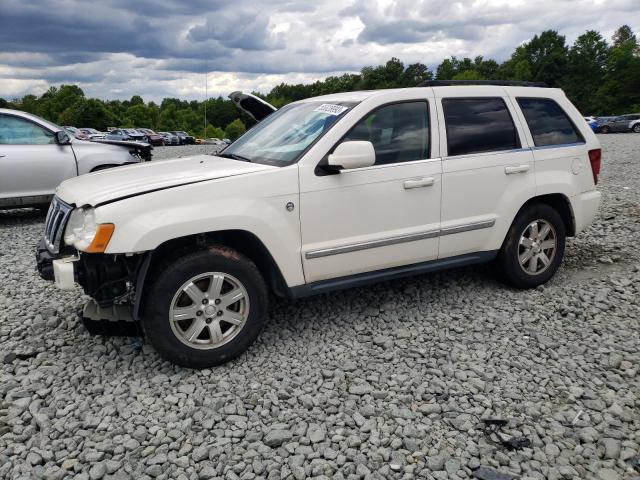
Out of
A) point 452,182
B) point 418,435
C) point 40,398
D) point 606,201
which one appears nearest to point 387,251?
point 452,182

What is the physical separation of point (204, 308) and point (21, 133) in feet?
21.6

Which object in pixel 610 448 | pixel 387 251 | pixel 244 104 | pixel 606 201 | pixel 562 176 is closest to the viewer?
pixel 610 448

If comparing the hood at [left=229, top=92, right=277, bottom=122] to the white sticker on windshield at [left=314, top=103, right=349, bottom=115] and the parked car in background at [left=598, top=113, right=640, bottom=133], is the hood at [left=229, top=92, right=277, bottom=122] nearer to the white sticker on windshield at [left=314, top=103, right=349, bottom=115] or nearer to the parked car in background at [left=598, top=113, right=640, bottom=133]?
the white sticker on windshield at [left=314, top=103, right=349, bottom=115]

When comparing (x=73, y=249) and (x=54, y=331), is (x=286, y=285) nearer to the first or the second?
(x=73, y=249)

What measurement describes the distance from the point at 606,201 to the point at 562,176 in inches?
197

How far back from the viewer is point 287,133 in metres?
4.27

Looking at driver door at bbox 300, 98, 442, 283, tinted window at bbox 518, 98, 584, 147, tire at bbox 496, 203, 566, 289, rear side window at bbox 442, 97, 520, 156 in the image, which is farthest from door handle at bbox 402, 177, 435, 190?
tinted window at bbox 518, 98, 584, 147

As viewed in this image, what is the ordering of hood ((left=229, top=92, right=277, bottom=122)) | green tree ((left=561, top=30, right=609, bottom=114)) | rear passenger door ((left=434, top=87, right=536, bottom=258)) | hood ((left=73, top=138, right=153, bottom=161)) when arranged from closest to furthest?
1. rear passenger door ((left=434, top=87, right=536, bottom=258))
2. hood ((left=229, top=92, right=277, bottom=122))
3. hood ((left=73, top=138, right=153, bottom=161))
4. green tree ((left=561, top=30, right=609, bottom=114))

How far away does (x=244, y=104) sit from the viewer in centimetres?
707

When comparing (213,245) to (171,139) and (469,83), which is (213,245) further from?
(171,139)

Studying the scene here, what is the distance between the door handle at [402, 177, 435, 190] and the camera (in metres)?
4.07

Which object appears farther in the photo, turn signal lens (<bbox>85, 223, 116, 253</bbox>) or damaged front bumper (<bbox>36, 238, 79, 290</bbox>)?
damaged front bumper (<bbox>36, 238, 79, 290</bbox>)

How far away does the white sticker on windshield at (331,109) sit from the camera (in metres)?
4.07

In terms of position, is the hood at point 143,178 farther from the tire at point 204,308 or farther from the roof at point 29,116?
the roof at point 29,116
